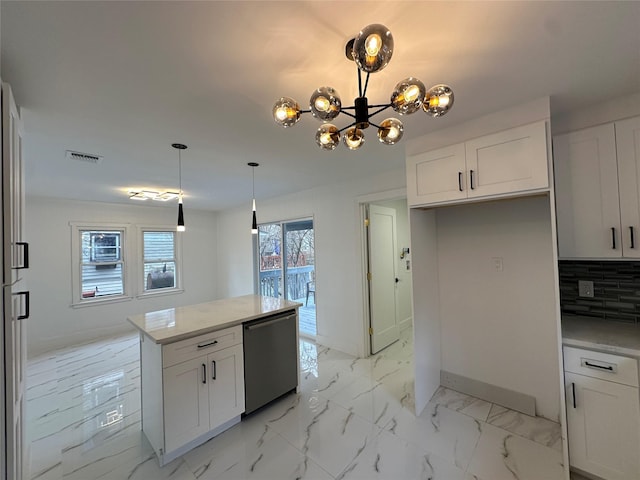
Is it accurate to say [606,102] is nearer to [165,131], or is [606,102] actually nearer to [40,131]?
[165,131]

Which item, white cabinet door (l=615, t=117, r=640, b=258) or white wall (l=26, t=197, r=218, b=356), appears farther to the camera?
white wall (l=26, t=197, r=218, b=356)

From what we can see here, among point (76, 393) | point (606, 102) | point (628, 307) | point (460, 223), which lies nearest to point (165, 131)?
point (460, 223)

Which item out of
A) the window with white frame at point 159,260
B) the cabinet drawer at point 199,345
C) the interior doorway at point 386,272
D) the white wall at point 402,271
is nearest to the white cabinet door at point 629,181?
the interior doorway at point 386,272

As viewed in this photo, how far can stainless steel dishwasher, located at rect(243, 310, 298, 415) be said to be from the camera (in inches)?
91.4

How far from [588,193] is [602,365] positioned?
1.11m

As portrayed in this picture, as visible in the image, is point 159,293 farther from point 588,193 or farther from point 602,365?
point 588,193

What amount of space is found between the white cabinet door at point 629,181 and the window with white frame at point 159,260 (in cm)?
639

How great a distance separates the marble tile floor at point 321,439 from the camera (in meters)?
1.79

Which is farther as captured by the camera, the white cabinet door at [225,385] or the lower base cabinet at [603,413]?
the white cabinet door at [225,385]

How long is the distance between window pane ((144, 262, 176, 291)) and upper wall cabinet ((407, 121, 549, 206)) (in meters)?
5.29

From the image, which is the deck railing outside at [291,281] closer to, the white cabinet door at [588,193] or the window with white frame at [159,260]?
the window with white frame at [159,260]

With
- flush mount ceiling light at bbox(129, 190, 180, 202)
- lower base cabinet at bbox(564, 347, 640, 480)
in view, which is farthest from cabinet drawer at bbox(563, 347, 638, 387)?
flush mount ceiling light at bbox(129, 190, 180, 202)

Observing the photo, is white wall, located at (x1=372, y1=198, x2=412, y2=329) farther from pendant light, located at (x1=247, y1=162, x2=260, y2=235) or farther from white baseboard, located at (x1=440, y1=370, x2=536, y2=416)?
pendant light, located at (x1=247, y1=162, x2=260, y2=235)

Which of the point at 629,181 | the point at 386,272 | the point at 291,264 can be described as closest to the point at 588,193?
the point at 629,181
